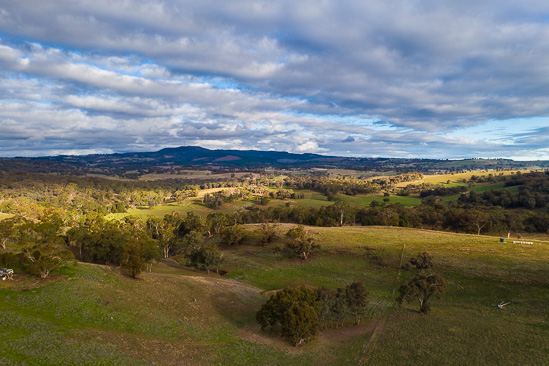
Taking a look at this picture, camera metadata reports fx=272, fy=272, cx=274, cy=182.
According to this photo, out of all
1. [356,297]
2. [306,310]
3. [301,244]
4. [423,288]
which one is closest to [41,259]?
[306,310]

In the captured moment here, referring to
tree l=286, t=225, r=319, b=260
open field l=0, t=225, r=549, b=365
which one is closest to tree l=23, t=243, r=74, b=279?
open field l=0, t=225, r=549, b=365

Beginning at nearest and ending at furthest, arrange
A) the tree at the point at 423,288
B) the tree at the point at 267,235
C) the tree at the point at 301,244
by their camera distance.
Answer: the tree at the point at 423,288 < the tree at the point at 301,244 < the tree at the point at 267,235

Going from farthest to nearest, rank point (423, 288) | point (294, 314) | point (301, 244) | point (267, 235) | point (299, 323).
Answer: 1. point (267, 235)
2. point (301, 244)
3. point (423, 288)
4. point (294, 314)
5. point (299, 323)

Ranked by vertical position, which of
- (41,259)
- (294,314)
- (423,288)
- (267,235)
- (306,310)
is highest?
(41,259)

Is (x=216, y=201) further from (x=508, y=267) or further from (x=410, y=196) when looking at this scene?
(x=508, y=267)

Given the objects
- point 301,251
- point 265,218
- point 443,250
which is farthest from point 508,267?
point 265,218

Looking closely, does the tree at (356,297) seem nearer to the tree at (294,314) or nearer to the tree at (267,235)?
the tree at (294,314)

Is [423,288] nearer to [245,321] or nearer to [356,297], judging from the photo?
[356,297]

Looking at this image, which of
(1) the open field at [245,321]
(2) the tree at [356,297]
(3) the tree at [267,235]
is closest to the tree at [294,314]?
(1) the open field at [245,321]
